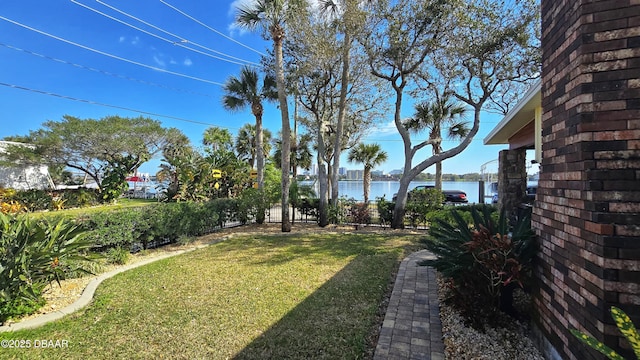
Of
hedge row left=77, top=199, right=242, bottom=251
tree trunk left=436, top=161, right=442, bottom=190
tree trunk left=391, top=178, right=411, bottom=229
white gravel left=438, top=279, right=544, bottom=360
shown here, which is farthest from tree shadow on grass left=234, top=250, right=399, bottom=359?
tree trunk left=436, top=161, right=442, bottom=190

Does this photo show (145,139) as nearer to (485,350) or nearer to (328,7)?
(328,7)

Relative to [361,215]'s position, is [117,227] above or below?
above

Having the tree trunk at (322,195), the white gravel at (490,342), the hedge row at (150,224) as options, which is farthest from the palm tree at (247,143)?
the white gravel at (490,342)

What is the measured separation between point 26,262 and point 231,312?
2.76 m

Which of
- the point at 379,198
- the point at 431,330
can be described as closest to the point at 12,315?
the point at 431,330

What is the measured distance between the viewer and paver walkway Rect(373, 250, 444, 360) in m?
2.84

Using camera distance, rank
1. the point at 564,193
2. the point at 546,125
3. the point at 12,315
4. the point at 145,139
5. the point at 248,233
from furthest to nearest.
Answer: the point at 145,139, the point at 248,233, the point at 12,315, the point at 546,125, the point at 564,193

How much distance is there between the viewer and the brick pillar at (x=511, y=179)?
6.61 m

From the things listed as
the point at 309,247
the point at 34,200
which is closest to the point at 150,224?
the point at 309,247

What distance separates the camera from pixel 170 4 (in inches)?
504

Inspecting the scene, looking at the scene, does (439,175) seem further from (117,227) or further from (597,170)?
(117,227)

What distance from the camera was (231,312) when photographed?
3.87 metres

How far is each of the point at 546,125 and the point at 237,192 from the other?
14134mm

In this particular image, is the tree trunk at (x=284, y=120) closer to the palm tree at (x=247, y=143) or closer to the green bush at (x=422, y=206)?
the green bush at (x=422, y=206)
